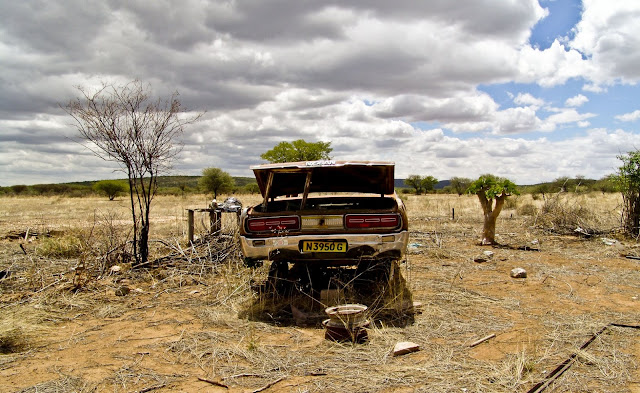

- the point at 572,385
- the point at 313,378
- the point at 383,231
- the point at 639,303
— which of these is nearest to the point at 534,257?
the point at 639,303

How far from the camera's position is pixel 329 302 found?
5.41 meters

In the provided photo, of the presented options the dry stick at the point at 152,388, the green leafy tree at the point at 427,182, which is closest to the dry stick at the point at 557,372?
the dry stick at the point at 152,388

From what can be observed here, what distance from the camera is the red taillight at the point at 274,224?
533cm

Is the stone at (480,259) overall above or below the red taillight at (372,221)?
below

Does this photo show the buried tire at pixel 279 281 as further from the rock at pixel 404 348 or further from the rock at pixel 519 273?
the rock at pixel 519 273

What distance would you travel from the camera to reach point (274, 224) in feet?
17.6

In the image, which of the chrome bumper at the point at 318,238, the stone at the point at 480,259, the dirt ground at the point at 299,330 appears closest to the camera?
the dirt ground at the point at 299,330

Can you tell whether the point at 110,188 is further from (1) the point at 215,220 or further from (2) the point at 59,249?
(1) the point at 215,220

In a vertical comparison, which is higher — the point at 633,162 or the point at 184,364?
the point at 633,162

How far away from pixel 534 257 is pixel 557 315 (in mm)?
4596

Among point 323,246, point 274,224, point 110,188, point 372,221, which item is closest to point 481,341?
point 372,221

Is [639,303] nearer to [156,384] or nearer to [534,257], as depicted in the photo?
[534,257]

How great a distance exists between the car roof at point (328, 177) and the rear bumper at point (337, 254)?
0.91 meters

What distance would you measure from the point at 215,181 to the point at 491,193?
135 feet
